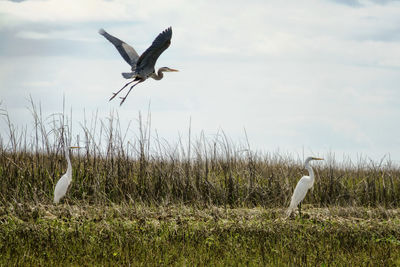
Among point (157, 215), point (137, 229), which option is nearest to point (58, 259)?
point (137, 229)

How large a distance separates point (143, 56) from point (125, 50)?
0.97 m

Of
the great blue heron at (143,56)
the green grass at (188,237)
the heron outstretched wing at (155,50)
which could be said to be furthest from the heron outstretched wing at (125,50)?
the green grass at (188,237)

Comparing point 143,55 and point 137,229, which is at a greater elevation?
point 143,55

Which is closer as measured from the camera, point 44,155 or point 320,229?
point 320,229

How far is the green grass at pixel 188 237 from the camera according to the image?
5.92 metres

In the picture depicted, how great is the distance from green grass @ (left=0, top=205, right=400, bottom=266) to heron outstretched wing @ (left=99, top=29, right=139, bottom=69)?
243 centimetres

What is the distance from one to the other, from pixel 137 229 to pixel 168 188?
2531mm

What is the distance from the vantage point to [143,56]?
7.45 m

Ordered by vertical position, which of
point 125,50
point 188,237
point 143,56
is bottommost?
point 188,237

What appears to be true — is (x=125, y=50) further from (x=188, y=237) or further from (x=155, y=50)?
(x=188, y=237)

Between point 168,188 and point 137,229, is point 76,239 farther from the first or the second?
point 168,188

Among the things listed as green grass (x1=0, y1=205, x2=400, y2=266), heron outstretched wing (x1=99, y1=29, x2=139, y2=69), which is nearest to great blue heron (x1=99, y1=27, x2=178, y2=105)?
heron outstretched wing (x1=99, y1=29, x2=139, y2=69)

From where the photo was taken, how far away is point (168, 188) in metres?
9.58

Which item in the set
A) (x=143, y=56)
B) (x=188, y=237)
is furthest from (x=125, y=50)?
(x=188, y=237)
